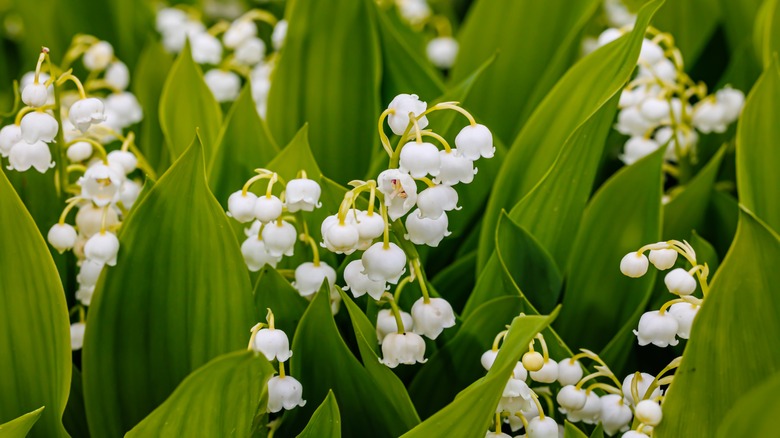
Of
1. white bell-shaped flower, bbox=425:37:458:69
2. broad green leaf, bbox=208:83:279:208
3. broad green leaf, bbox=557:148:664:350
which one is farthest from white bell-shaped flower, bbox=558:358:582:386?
white bell-shaped flower, bbox=425:37:458:69

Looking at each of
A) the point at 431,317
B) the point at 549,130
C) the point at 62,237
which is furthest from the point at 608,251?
the point at 62,237

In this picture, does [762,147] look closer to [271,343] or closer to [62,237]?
[271,343]

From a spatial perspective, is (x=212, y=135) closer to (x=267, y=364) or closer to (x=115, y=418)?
(x=115, y=418)

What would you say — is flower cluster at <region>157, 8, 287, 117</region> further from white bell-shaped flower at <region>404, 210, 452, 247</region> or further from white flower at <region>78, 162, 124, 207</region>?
white bell-shaped flower at <region>404, 210, 452, 247</region>

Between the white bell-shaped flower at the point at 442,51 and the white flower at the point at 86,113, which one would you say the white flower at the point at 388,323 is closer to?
the white flower at the point at 86,113

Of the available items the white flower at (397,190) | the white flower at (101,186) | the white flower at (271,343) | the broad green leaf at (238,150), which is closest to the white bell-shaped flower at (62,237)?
the white flower at (101,186)
